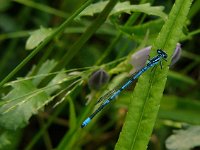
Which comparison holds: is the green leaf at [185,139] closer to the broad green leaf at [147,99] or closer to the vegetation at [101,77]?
the vegetation at [101,77]

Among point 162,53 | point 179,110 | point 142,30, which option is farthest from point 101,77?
point 179,110

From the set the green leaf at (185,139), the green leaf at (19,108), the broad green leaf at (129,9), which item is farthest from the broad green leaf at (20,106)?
the green leaf at (185,139)

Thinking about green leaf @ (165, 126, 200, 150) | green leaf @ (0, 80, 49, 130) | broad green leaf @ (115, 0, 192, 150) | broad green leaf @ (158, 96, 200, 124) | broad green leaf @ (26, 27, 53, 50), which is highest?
broad green leaf @ (158, 96, 200, 124)

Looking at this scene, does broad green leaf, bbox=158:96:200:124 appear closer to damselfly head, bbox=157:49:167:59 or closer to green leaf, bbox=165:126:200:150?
green leaf, bbox=165:126:200:150

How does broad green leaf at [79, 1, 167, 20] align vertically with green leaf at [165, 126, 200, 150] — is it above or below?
above

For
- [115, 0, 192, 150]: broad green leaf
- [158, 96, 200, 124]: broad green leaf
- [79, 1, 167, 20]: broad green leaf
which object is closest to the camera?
[115, 0, 192, 150]: broad green leaf

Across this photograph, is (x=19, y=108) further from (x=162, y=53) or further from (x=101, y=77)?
(x=162, y=53)

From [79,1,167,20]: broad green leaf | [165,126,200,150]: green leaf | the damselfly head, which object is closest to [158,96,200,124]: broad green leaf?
[165,126,200,150]: green leaf

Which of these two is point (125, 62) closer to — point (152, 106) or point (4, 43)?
point (152, 106)
